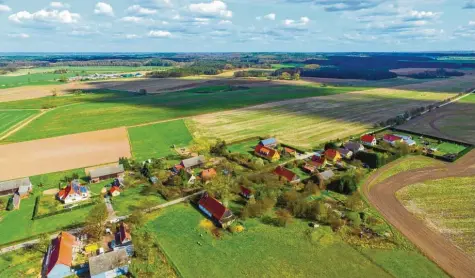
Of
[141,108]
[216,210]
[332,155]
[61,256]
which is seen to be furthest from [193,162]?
[141,108]

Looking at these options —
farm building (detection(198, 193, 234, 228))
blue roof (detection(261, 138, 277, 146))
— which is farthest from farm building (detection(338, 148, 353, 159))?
farm building (detection(198, 193, 234, 228))

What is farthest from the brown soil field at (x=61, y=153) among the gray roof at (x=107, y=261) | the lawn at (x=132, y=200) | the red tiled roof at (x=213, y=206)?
the gray roof at (x=107, y=261)

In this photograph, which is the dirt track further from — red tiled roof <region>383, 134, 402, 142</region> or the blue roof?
the blue roof

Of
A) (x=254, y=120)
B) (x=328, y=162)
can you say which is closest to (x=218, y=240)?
(x=328, y=162)

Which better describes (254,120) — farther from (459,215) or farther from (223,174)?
(459,215)

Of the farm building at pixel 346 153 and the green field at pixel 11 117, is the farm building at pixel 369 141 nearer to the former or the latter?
the farm building at pixel 346 153

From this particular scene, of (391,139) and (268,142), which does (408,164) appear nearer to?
(391,139)
